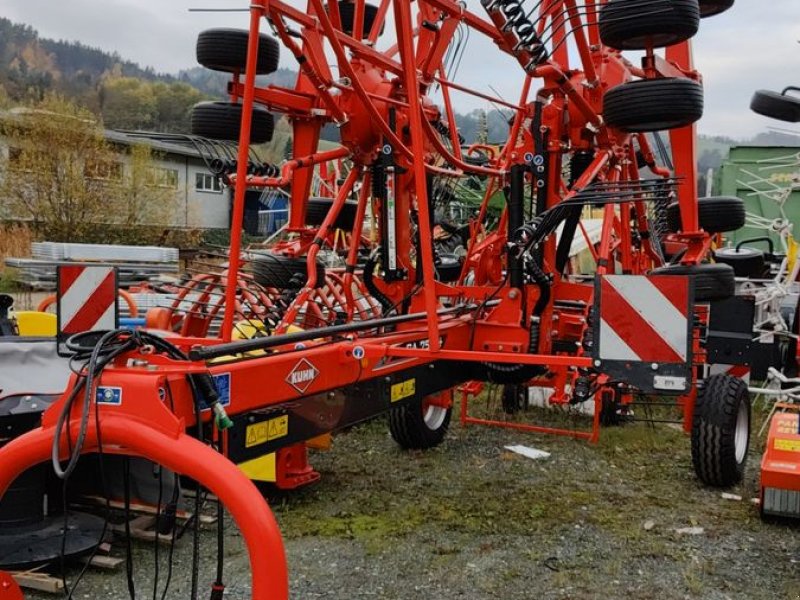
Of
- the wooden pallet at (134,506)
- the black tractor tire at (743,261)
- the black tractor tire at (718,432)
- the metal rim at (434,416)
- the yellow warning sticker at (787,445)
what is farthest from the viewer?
the black tractor tire at (743,261)

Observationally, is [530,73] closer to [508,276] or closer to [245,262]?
[508,276]

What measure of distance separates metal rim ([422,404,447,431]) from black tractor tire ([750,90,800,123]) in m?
3.08

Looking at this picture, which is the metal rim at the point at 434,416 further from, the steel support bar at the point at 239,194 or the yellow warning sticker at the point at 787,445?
the steel support bar at the point at 239,194

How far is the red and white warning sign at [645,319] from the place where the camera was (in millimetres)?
3334

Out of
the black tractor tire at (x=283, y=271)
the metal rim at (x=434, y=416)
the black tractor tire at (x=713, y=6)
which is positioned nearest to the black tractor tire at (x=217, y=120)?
the black tractor tire at (x=283, y=271)

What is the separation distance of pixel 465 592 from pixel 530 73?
2.87 m

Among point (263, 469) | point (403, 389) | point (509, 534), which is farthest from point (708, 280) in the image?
point (263, 469)

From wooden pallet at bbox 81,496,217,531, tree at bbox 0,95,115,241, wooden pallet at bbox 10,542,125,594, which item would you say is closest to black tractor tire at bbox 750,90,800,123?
wooden pallet at bbox 81,496,217,531

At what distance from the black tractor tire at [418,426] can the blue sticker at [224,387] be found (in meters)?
3.04

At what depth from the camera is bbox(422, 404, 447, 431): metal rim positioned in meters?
6.31

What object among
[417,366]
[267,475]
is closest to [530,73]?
[417,366]

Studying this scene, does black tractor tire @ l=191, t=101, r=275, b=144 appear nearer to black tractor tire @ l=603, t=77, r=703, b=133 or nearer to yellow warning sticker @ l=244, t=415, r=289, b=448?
black tractor tire @ l=603, t=77, r=703, b=133

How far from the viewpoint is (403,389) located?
420 cm

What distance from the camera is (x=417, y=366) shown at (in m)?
4.30
